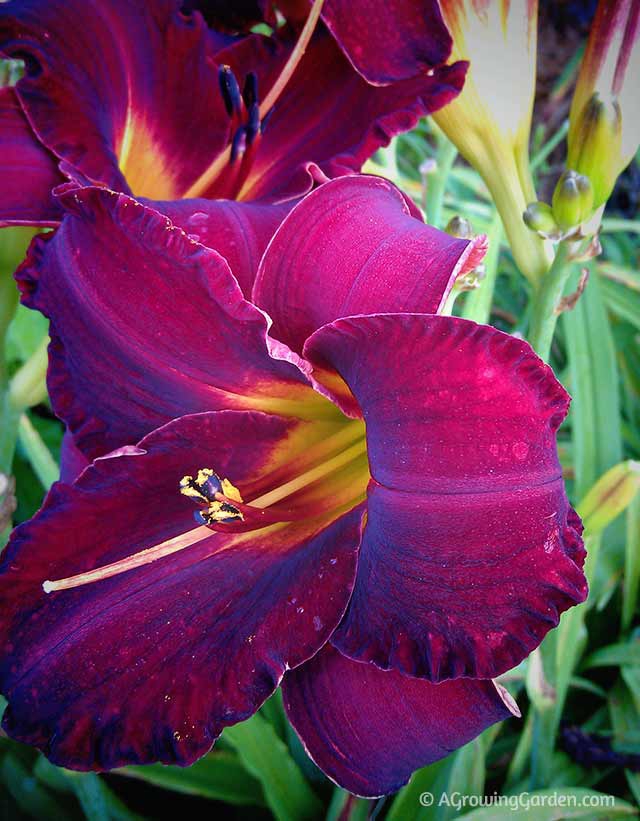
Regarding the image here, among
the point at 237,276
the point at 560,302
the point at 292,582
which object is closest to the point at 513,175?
the point at 560,302

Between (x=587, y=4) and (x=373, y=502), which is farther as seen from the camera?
(x=587, y=4)

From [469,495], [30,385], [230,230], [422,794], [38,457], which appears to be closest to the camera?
[469,495]

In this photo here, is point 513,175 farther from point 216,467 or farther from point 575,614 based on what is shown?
point 575,614

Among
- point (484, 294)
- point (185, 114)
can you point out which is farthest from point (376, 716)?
point (484, 294)

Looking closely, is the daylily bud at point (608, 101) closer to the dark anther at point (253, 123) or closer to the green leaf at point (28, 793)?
the dark anther at point (253, 123)

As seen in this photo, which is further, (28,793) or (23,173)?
(28,793)

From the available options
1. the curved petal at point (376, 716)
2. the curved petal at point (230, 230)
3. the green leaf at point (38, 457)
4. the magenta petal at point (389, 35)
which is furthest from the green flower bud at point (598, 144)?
the green leaf at point (38, 457)

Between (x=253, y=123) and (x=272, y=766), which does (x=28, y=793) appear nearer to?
(x=272, y=766)

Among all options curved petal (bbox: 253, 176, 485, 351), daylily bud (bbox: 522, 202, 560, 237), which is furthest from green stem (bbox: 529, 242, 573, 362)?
Result: curved petal (bbox: 253, 176, 485, 351)
